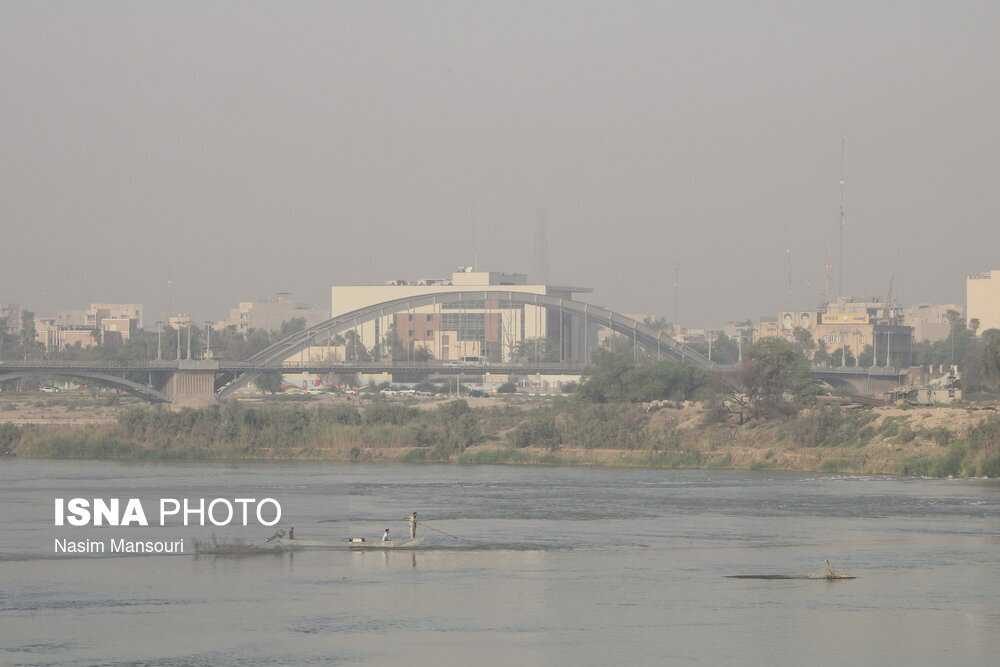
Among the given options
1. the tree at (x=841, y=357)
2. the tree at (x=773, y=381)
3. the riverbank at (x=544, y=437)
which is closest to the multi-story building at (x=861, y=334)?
the tree at (x=841, y=357)

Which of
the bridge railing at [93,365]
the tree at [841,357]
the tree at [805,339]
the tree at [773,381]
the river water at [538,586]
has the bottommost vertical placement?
the river water at [538,586]

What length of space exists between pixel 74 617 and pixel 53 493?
2461 cm

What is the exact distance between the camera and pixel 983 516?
49.5 meters

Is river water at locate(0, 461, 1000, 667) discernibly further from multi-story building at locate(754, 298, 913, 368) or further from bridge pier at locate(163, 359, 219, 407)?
multi-story building at locate(754, 298, 913, 368)

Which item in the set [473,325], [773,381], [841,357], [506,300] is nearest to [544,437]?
[773,381]

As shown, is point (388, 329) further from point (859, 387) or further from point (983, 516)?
point (983, 516)

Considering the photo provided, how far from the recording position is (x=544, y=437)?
79188mm

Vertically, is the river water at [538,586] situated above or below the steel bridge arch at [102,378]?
below

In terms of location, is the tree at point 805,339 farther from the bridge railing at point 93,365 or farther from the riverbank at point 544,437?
the riverbank at point 544,437

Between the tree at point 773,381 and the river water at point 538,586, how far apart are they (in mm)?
21720

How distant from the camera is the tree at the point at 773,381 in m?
79.6

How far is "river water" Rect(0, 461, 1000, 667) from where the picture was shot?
98.5ft

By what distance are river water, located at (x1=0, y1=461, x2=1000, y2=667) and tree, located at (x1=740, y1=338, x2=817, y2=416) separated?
21720 mm

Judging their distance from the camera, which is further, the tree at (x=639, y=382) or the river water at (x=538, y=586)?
the tree at (x=639, y=382)
